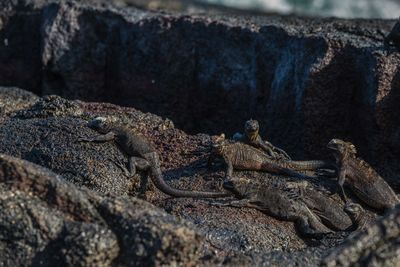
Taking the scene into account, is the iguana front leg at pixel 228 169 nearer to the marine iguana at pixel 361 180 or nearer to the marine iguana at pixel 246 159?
the marine iguana at pixel 246 159

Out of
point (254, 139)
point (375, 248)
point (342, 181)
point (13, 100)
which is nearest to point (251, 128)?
point (254, 139)

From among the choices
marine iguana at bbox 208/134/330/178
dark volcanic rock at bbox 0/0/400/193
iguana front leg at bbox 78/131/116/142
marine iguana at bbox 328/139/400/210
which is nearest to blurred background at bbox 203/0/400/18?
dark volcanic rock at bbox 0/0/400/193

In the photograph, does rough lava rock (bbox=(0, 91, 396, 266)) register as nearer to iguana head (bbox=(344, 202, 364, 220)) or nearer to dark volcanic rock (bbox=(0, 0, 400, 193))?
iguana head (bbox=(344, 202, 364, 220))


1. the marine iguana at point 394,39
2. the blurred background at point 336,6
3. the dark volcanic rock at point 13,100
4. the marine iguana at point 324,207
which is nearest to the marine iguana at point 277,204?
the marine iguana at point 324,207

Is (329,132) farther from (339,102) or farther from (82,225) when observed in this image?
(82,225)

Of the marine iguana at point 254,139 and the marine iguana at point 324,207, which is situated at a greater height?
the marine iguana at point 254,139

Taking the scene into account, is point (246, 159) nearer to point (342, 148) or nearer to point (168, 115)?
point (342, 148)

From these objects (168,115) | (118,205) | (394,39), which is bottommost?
(168,115)
